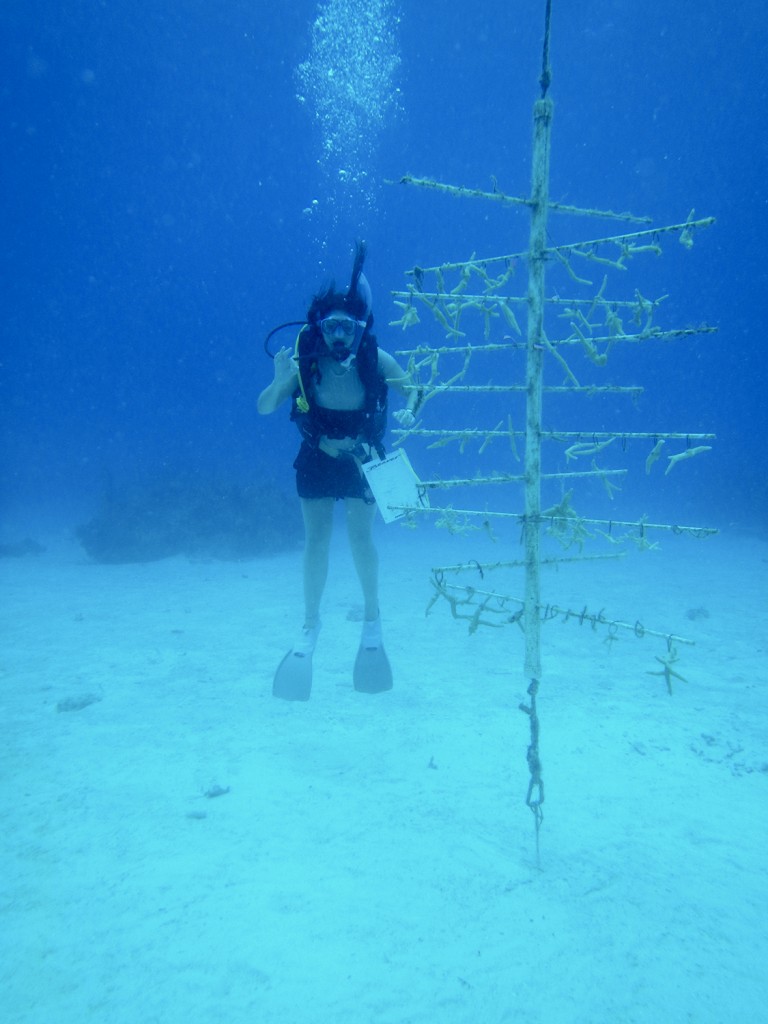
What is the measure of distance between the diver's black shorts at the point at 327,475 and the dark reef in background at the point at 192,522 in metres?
9.09

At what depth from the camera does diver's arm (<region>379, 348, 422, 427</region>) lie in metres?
2.51

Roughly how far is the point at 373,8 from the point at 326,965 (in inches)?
2401

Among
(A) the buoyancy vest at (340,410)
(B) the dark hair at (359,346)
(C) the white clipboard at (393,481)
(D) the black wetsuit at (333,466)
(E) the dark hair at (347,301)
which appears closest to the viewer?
(C) the white clipboard at (393,481)

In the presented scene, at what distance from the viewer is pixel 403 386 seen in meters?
2.97

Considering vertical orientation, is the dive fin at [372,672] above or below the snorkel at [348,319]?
below

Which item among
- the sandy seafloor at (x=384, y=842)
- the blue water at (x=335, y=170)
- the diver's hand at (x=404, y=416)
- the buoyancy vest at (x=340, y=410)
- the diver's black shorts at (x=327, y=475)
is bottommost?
the sandy seafloor at (x=384, y=842)

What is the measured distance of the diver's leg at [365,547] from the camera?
4.90m

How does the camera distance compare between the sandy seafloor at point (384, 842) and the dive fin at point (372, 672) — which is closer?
the sandy seafloor at point (384, 842)

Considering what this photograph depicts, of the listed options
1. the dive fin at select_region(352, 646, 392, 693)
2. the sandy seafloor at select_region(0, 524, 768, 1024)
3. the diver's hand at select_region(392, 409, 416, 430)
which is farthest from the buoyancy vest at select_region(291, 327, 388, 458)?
the sandy seafloor at select_region(0, 524, 768, 1024)

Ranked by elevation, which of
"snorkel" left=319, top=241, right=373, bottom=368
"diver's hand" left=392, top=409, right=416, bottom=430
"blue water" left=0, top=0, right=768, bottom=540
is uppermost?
"blue water" left=0, top=0, right=768, bottom=540

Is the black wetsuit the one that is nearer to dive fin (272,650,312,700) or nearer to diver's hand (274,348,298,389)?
diver's hand (274,348,298,389)

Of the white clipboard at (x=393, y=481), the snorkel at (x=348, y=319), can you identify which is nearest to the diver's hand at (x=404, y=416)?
the white clipboard at (x=393, y=481)

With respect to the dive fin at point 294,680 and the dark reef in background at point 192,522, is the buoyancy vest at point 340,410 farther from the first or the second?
the dark reef in background at point 192,522

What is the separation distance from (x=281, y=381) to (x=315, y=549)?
1.52 metres
